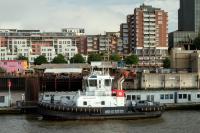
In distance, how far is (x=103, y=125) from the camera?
1764 inches

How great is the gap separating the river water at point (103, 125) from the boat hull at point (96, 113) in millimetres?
757

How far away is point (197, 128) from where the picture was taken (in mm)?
42812

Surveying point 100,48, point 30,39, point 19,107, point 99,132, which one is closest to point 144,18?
point 100,48

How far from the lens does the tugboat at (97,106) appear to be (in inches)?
1860

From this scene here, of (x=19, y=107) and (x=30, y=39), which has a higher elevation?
(x=30, y=39)

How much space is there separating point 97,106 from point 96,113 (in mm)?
762

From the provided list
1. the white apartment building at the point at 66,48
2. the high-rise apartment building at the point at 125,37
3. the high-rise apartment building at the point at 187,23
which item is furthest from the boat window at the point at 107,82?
the high-rise apartment building at the point at 125,37

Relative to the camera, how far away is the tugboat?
4725 centimetres

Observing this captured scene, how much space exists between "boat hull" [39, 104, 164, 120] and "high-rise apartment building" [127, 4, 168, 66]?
318 feet

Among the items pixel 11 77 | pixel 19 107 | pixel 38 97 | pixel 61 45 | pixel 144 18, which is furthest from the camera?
pixel 61 45

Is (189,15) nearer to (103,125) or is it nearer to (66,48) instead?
(66,48)

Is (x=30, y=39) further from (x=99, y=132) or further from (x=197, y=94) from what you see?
(x=99, y=132)

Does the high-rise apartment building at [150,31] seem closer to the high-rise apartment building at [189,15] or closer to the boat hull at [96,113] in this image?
the high-rise apartment building at [189,15]

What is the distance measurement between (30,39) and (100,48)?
2187 centimetres
